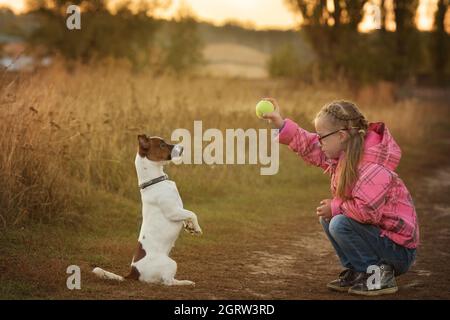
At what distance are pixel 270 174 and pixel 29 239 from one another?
5.89m

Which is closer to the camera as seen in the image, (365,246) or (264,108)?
(365,246)

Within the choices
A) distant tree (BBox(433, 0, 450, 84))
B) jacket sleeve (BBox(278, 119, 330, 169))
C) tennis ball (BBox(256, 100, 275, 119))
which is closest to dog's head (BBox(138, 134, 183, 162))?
tennis ball (BBox(256, 100, 275, 119))

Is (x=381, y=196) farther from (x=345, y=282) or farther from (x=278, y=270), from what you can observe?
(x=278, y=270)

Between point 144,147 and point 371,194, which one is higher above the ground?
point 144,147

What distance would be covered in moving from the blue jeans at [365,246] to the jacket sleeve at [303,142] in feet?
2.09

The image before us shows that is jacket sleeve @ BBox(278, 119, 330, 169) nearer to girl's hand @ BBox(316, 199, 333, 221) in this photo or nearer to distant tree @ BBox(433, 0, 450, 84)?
girl's hand @ BBox(316, 199, 333, 221)

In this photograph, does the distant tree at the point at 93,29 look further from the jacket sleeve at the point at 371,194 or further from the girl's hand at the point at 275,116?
the jacket sleeve at the point at 371,194

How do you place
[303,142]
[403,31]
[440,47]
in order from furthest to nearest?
[440,47] < [403,31] < [303,142]

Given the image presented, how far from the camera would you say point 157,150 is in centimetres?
617

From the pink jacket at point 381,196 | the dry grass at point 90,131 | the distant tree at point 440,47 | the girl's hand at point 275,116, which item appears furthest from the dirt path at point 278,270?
the distant tree at point 440,47

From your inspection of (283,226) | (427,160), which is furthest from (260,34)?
(283,226)

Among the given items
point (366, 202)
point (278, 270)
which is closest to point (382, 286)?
point (366, 202)

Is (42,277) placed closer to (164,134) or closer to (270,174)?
(164,134)

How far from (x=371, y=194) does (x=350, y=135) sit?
1.63 feet
